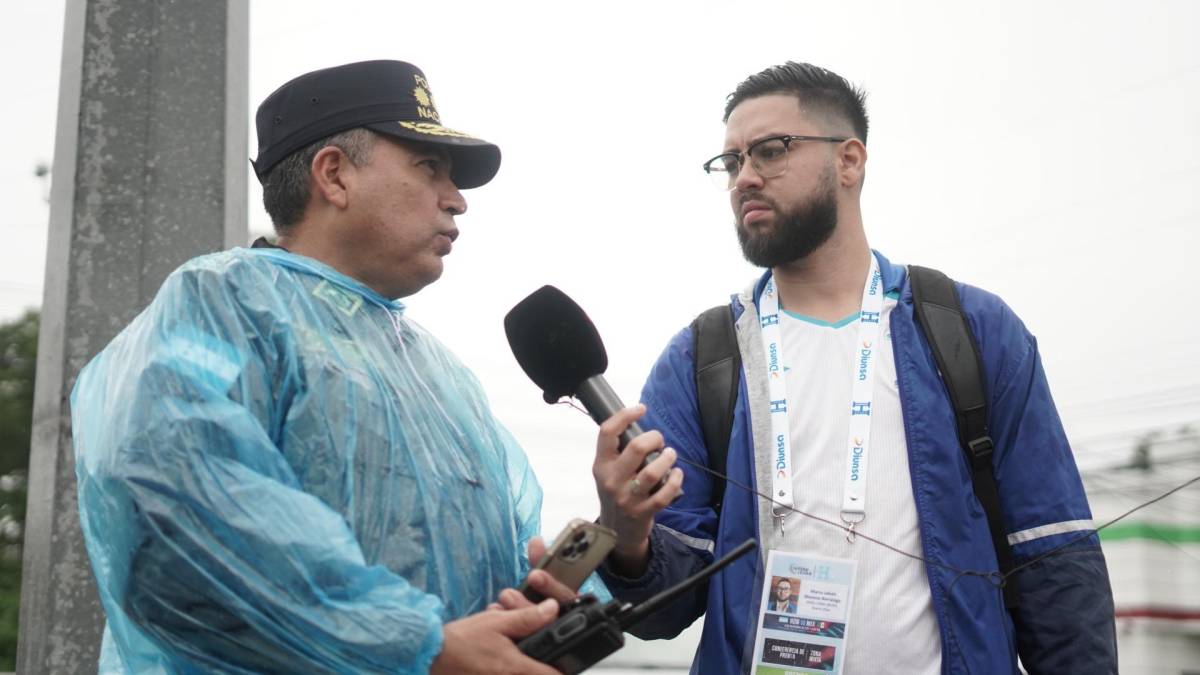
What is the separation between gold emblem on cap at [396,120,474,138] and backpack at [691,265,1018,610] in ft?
3.05

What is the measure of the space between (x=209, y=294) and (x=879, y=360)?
66.1 inches

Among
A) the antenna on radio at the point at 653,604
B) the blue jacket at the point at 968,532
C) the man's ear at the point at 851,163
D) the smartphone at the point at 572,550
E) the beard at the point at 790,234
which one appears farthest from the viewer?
the man's ear at the point at 851,163

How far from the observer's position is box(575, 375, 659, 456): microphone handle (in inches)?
95.0

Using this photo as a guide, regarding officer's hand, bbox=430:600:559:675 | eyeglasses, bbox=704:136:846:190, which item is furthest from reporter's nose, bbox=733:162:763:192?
officer's hand, bbox=430:600:559:675

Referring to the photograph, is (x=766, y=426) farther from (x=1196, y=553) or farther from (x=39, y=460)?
(x=1196, y=553)

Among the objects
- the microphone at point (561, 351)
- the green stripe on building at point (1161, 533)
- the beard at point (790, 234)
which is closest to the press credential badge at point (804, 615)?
the microphone at point (561, 351)

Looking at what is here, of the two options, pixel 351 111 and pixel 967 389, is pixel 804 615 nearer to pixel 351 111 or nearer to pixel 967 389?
pixel 967 389

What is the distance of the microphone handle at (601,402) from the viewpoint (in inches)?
95.0

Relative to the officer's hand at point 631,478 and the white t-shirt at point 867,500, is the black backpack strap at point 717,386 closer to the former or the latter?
the white t-shirt at point 867,500

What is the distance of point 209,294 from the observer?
7.55 ft

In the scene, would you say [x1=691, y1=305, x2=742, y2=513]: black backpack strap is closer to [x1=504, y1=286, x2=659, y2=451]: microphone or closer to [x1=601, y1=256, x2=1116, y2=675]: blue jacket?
[x1=601, y1=256, x2=1116, y2=675]: blue jacket

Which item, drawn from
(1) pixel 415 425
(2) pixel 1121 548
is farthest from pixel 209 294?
(2) pixel 1121 548

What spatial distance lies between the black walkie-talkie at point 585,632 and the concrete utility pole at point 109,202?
4.72 ft

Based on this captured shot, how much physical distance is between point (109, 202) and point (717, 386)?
5.50 feet
